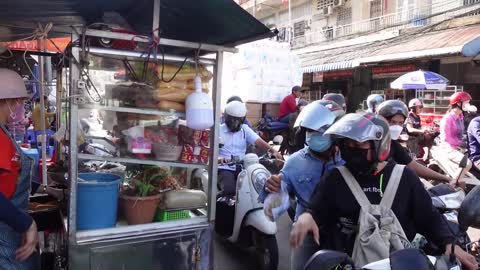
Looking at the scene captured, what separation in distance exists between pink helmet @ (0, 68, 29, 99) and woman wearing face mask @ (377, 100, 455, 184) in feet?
7.88

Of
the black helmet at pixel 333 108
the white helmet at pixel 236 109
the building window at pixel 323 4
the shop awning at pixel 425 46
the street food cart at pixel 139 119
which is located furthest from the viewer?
the building window at pixel 323 4

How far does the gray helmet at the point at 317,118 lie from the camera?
2.37m

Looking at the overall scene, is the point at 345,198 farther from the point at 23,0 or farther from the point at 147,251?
the point at 23,0

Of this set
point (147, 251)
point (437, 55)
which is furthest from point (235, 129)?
point (437, 55)

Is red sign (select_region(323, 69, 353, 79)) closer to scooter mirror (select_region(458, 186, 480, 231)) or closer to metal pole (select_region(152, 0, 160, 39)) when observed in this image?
metal pole (select_region(152, 0, 160, 39))

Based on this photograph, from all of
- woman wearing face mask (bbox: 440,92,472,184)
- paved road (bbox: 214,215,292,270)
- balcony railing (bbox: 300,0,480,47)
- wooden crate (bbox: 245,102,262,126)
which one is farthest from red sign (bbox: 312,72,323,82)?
paved road (bbox: 214,215,292,270)

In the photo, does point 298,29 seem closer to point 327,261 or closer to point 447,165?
point 447,165

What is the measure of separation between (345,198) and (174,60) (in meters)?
1.38

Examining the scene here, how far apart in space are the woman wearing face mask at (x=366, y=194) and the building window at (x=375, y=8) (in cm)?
1735

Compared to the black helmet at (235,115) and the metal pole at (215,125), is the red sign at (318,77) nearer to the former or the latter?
the black helmet at (235,115)

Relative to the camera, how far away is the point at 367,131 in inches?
69.9

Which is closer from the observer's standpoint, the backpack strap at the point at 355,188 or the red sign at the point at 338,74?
the backpack strap at the point at 355,188

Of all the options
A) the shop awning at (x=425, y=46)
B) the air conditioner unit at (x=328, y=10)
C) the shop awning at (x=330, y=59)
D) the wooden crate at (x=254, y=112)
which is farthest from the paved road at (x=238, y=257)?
the air conditioner unit at (x=328, y=10)

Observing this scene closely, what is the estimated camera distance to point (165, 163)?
2.55m
